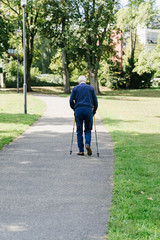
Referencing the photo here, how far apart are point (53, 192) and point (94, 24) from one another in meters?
31.2

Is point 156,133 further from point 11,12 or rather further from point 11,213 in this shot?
point 11,12

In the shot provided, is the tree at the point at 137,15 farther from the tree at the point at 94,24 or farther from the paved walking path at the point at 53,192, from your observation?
the paved walking path at the point at 53,192

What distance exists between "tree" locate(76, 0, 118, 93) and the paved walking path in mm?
27135

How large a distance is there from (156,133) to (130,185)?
Result: 6.89 metres

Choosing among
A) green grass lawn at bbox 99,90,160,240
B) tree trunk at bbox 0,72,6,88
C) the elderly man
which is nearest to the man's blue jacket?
the elderly man

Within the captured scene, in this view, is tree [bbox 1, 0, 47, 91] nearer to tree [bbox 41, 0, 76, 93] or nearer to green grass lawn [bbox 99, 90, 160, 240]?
tree [bbox 41, 0, 76, 93]

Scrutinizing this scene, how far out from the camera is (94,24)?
33969 mm

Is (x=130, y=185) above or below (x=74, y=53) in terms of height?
below

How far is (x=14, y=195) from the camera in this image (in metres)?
4.76

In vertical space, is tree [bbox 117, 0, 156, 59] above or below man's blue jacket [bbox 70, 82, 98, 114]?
above

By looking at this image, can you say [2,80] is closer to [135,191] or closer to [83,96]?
[83,96]

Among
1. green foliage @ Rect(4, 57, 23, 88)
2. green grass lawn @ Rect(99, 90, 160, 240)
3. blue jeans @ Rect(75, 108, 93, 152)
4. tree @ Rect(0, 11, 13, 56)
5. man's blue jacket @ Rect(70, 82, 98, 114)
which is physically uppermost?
tree @ Rect(0, 11, 13, 56)

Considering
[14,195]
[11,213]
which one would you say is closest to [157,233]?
[11,213]

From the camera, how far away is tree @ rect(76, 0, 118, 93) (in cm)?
A: 3403
